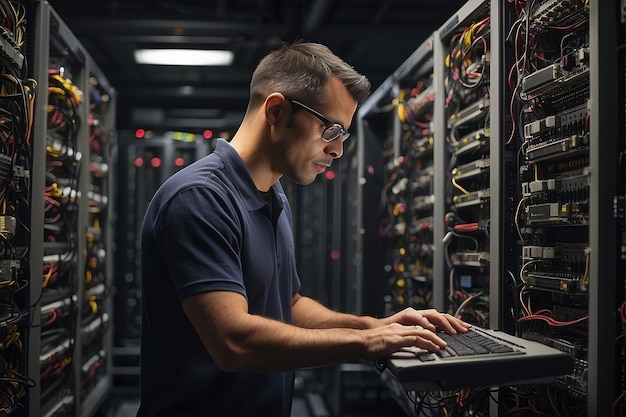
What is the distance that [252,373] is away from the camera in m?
1.74

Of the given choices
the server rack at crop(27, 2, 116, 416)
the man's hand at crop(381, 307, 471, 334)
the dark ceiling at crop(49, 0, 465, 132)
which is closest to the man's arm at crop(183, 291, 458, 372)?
the man's hand at crop(381, 307, 471, 334)

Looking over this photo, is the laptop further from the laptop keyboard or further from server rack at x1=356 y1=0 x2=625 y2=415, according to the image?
server rack at x1=356 y1=0 x2=625 y2=415

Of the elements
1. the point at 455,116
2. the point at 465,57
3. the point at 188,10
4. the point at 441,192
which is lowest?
the point at 441,192

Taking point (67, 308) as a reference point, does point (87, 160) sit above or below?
above

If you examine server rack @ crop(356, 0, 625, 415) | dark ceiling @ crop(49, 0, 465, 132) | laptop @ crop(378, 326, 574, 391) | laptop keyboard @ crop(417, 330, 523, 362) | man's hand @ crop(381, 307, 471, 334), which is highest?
dark ceiling @ crop(49, 0, 465, 132)

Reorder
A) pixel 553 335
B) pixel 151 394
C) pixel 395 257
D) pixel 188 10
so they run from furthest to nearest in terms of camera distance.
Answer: pixel 188 10 < pixel 395 257 < pixel 553 335 < pixel 151 394

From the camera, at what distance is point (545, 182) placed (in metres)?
2.47

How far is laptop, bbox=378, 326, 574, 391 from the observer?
157 cm

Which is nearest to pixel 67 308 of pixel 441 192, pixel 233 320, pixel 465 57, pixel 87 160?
pixel 87 160

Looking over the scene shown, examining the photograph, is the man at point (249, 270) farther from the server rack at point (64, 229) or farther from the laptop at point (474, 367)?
the server rack at point (64, 229)

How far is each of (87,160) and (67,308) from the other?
90cm

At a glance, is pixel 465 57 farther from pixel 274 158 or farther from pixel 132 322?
pixel 132 322

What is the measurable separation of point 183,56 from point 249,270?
5.73m

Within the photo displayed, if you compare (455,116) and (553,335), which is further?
(455,116)
